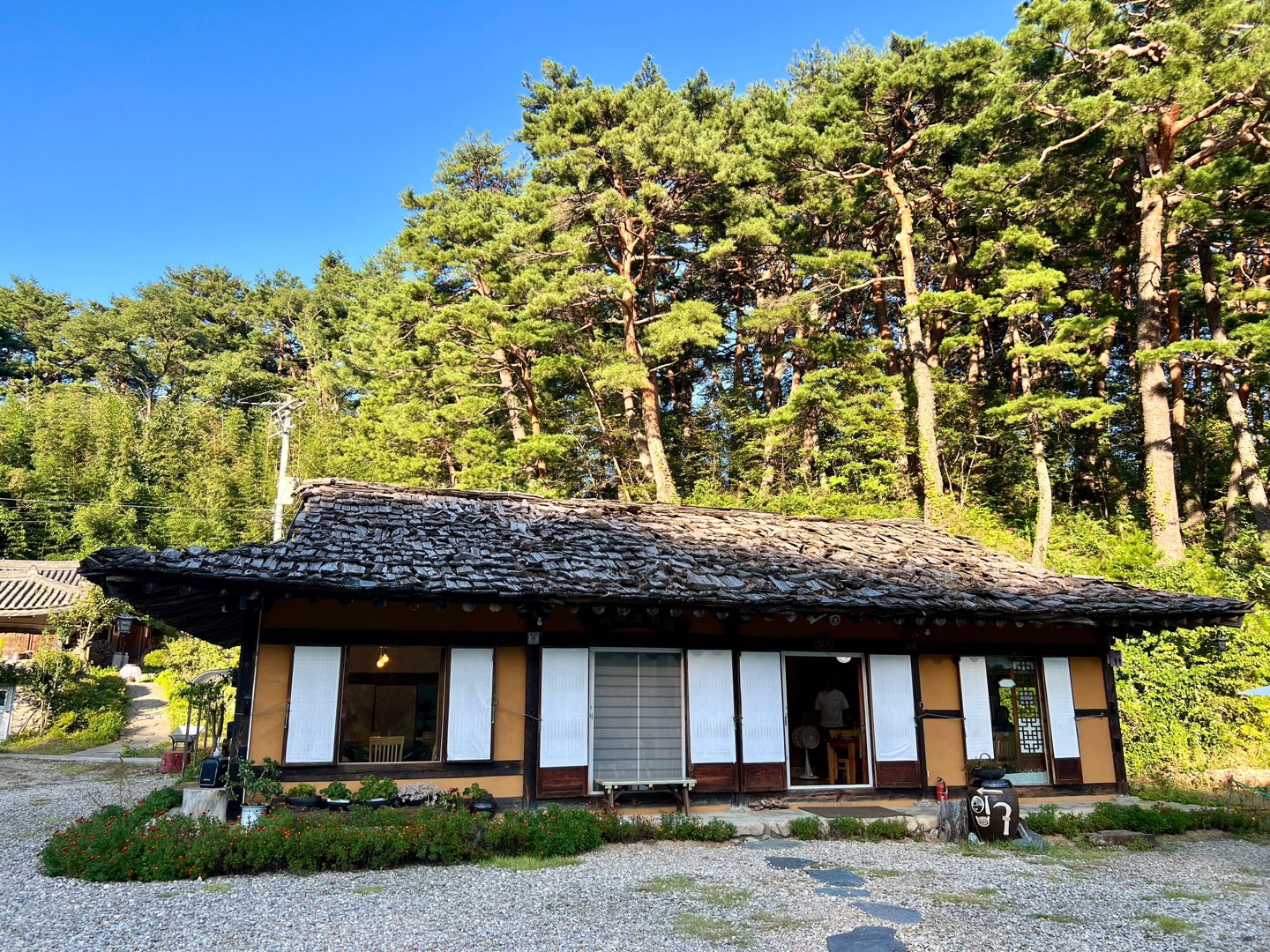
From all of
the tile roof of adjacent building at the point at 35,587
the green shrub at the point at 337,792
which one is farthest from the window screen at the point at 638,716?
the tile roof of adjacent building at the point at 35,587

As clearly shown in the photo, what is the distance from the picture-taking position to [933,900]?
248 inches

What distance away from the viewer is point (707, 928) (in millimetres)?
5582

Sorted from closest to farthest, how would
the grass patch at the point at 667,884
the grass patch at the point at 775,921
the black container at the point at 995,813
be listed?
the grass patch at the point at 775,921 → the grass patch at the point at 667,884 → the black container at the point at 995,813

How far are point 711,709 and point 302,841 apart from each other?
5.05 metres

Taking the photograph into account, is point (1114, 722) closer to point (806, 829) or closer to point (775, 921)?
point (806, 829)

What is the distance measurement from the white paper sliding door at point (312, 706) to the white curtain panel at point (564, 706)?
7.92 ft

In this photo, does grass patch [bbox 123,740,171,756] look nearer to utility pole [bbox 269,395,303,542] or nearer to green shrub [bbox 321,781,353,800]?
utility pole [bbox 269,395,303,542]

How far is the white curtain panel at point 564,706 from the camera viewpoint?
9.41m

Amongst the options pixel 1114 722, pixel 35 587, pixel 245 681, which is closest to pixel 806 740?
pixel 1114 722

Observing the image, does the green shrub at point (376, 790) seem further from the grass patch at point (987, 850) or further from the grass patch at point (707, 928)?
the grass patch at point (987, 850)

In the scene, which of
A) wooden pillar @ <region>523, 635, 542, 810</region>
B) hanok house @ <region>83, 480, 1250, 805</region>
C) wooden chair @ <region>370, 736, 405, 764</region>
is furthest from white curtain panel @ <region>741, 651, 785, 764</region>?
wooden chair @ <region>370, 736, 405, 764</region>

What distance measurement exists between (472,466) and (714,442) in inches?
302

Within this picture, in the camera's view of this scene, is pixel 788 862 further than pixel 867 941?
Yes

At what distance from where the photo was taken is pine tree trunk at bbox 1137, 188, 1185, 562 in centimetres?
1681
